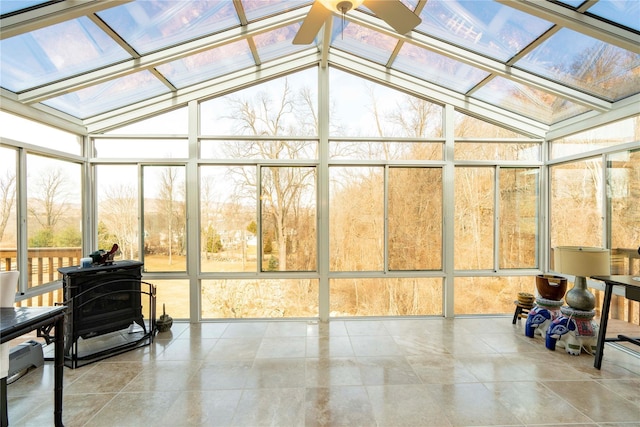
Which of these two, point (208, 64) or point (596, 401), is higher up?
point (208, 64)

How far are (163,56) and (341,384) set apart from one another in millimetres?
3949

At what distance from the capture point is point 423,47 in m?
3.75

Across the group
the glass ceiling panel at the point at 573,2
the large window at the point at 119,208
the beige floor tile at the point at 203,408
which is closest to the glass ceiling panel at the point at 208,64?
the large window at the point at 119,208

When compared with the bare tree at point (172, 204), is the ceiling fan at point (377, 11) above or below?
above

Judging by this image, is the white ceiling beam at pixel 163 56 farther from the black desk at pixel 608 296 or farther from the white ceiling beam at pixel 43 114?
the black desk at pixel 608 296

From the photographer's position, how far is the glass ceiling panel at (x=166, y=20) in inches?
111

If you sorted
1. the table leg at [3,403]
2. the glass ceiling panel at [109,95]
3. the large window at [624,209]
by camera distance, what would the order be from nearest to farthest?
the table leg at [3,403], the large window at [624,209], the glass ceiling panel at [109,95]

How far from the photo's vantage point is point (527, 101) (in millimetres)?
4250

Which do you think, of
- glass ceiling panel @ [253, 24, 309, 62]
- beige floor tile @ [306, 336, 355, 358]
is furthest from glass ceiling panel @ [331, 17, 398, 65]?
beige floor tile @ [306, 336, 355, 358]

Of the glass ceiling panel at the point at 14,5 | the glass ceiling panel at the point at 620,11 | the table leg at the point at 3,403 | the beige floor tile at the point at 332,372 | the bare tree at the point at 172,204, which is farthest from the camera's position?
the bare tree at the point at 172,204

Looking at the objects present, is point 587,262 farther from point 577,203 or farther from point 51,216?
point 51,216

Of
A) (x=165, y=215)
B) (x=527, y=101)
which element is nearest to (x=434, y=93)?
(x=527, y=101)

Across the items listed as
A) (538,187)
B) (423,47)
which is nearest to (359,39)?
(423,47)

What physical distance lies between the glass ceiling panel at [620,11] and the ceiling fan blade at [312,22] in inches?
92.8
